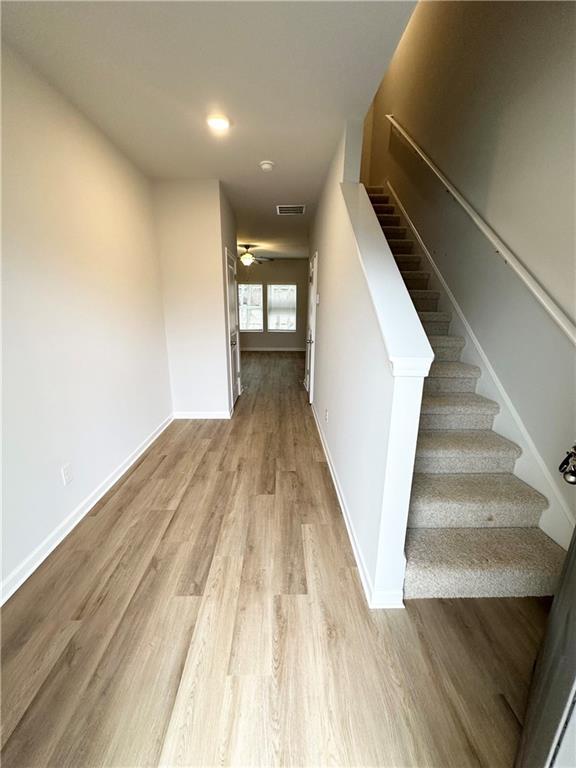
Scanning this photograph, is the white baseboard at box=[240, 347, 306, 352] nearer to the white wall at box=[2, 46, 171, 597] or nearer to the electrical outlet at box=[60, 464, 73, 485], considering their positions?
the white wall at box=[2, 46, 171, 597]

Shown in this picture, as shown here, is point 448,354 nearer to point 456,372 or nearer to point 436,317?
point 456,372

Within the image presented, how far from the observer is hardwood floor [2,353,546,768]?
0.94 m

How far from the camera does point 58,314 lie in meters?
1.76

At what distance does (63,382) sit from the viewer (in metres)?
1.80

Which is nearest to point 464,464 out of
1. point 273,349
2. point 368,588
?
point 368,588

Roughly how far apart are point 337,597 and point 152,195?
3874mm

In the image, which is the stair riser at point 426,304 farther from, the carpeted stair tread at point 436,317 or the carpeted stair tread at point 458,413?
the carpeted stair tread at point 458,413

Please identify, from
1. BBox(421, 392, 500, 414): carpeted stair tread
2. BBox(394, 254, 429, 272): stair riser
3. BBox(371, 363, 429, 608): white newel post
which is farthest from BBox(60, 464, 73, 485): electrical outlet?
BBox(394, 254, 429, 272): stair riser

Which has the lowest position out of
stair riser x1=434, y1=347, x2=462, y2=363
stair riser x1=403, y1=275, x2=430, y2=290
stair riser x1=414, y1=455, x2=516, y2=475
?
stair riser x1=414, y1=455, x2=516, y2=475

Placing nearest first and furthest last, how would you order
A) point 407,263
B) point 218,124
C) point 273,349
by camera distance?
point 218,124, point 407,263, point 273,349

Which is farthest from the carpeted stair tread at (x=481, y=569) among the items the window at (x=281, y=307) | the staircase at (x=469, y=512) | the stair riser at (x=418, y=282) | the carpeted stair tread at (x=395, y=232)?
the window at (x=281, y=307)

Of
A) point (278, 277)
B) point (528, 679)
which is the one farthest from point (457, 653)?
point (278, 277)

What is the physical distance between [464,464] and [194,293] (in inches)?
121

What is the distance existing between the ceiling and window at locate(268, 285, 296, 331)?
5818mm
